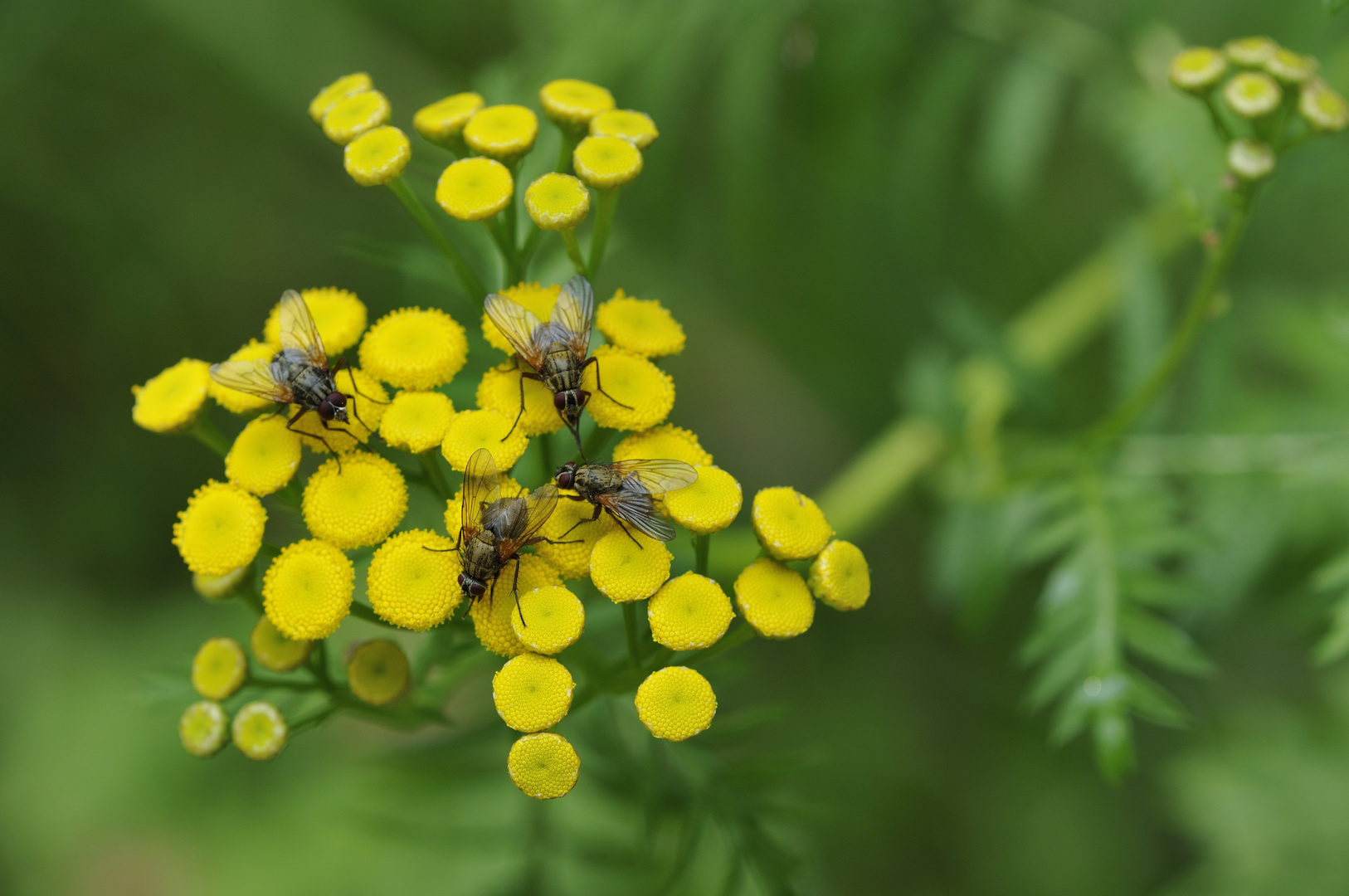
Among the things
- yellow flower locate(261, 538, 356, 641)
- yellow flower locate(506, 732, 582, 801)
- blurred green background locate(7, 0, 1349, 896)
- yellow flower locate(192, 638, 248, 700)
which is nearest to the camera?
yellow flower locate(506, 732, 582, 801)

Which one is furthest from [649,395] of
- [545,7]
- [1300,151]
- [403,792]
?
[1300,151]

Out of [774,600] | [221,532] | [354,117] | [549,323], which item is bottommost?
[221,532]

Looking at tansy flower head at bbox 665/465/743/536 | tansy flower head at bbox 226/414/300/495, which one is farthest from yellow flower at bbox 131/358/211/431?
tansy flower head at bbox 665/465/743/536

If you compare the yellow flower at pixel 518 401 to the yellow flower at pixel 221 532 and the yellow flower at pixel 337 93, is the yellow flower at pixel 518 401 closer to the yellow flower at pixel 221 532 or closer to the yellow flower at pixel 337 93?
the yellow flower at pixel 221 532

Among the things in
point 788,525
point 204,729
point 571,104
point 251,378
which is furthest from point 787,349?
point 204,729

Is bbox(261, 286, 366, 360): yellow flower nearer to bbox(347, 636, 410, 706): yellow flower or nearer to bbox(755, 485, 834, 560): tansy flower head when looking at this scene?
bbox(347, 636, 410, 706): yellow flower

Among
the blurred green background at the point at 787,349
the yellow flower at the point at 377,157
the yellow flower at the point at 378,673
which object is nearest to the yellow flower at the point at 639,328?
the yellow flower at the point at 377,157

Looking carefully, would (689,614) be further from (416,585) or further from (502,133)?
(502,133)
